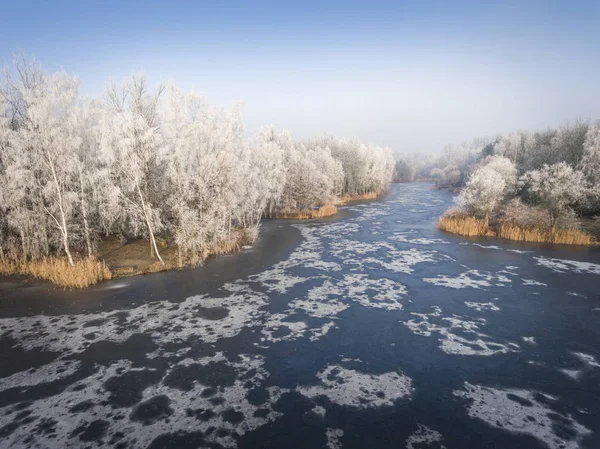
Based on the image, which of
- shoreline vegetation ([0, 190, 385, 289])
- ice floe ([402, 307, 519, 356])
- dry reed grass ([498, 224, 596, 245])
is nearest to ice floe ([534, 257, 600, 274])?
dry reed grass ([498, 224, 596, 245])

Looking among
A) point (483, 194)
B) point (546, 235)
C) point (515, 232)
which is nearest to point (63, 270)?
point (483, 194)

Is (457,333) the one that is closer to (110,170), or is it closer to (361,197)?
(110,170)

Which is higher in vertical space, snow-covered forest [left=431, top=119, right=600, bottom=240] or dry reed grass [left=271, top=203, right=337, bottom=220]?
snow-covered forest [left=431, top=119, right=600, bottom=240]

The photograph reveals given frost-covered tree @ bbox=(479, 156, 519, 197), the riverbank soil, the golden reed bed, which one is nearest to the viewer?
the riverbank soil

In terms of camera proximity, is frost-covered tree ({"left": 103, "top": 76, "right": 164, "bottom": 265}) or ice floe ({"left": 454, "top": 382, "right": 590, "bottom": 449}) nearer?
ice floe ({"left": 454, "top": 382, "right": 590, "bottom": 449})

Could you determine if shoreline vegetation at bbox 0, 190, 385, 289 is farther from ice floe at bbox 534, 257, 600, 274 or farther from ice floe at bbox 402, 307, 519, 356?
ice floe at bbox 534, 257, 600, 274

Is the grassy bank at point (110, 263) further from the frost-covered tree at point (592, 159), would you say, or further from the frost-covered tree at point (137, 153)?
the frost-covered tree at point (592, 159)

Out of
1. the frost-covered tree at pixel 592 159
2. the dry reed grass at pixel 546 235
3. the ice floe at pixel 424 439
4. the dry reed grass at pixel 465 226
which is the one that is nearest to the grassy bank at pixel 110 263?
the ice floe at pixel 424 439
